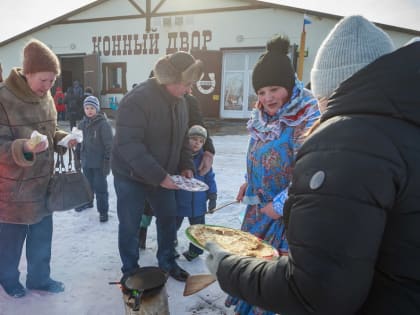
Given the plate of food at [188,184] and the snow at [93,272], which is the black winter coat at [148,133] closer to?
the plate of food at [188,184]

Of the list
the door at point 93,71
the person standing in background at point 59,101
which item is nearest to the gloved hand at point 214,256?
the person standing in background at point 59,101

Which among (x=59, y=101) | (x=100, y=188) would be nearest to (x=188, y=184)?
(x=100, y=188)

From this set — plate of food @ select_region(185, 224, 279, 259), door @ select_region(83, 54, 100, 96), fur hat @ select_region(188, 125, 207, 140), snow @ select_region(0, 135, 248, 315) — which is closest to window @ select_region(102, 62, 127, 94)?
door @ select_region(83, 54, 100, 96)

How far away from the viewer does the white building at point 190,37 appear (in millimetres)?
13023

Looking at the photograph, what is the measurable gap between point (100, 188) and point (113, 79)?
43.9ft

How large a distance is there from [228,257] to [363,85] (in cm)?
67

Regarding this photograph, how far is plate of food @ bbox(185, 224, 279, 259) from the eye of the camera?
1.63 metres

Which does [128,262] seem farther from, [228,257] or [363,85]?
[363,85]

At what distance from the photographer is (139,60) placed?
15.4 m

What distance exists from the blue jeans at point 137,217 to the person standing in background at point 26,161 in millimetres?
567

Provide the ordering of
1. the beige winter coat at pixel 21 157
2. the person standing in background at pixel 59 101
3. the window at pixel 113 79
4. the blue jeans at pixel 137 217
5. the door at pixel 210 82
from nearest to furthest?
the beige winter coat at pixel 21 157
the blue jeans at pixel 137 217
the door at pixel 210 82
the person standing in background at pixel 59 101
the window at pixel 113 79

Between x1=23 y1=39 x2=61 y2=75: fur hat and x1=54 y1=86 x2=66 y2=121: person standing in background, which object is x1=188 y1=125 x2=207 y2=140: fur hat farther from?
x1=54 y1=86 x2=66 y2=121: person standing in background

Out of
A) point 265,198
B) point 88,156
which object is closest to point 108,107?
point 88,156

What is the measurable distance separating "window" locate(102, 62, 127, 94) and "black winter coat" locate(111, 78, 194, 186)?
14.2 metres
